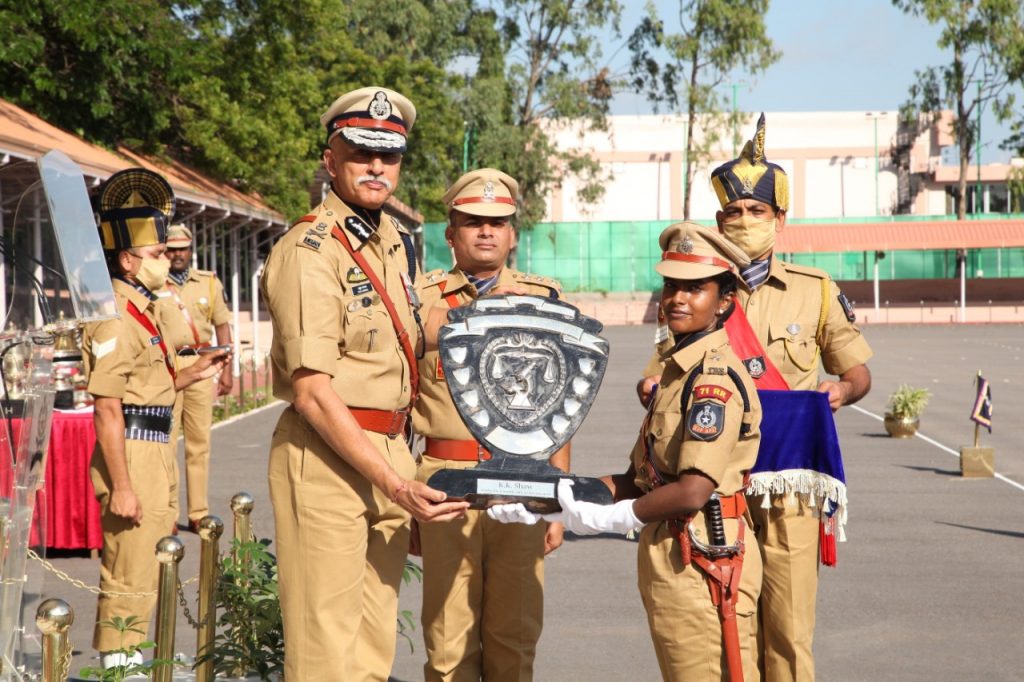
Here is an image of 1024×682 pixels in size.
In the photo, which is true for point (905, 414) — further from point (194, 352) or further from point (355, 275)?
point (355, 275)

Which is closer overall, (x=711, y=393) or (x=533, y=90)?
(x=711, y=393)

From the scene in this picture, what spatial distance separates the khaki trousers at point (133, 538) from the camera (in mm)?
5812

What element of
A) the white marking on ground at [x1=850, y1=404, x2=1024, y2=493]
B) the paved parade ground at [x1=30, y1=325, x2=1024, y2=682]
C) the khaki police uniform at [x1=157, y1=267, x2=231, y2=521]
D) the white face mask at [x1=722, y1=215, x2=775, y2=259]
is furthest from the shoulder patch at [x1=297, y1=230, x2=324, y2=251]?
the white marking on ground at [x1=850, y1=404, x2=1024, y2=493]

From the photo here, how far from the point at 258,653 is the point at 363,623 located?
3.90 feet

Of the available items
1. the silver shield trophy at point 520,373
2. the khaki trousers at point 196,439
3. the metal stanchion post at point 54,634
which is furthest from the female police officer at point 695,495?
the khaki trousers at point 196,439

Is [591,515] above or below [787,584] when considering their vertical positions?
above

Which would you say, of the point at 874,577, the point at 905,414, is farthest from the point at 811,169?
the point at 874,577

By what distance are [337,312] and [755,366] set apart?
65.4 inches

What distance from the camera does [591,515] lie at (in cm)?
391

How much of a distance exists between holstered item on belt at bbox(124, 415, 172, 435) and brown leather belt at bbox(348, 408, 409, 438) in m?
2.18

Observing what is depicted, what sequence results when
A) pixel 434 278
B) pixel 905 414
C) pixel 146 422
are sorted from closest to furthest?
pixel 434 278
pixel 146 422
pixel 905 414

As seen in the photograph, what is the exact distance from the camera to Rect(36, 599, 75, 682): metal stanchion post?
13.6ft

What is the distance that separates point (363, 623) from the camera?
4301 millimetres

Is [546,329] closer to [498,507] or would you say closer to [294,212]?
[498,507]
